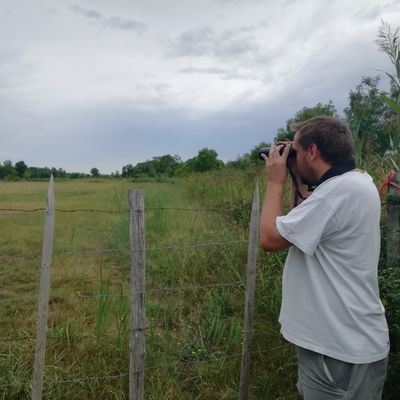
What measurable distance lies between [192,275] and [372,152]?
2275 mm

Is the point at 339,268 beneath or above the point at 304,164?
beneath

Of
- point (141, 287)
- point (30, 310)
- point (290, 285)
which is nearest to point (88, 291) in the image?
point (30, 310)

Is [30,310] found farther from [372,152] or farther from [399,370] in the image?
[372,152]

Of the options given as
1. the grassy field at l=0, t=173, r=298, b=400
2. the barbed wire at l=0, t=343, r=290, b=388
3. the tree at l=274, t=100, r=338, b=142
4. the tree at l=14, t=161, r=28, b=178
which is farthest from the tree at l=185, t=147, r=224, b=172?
the barbed wire at l=0, t=343, r=290, b=388

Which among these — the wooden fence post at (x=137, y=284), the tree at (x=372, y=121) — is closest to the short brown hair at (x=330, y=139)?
the wooden fence post at (x=137, y=284)

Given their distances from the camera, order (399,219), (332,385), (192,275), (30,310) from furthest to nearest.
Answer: (192,275) < (30,310) < (399,219) < (332,385)

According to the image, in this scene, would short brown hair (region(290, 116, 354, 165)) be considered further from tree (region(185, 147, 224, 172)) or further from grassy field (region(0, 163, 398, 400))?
tree (region(185, 147, 224, 172))

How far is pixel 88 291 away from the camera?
194 inches

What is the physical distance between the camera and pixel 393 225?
3002 millimetres

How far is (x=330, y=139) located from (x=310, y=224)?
1.05 ft

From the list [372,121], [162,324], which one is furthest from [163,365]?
[372,121]

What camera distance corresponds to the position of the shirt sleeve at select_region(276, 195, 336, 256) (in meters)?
1.51

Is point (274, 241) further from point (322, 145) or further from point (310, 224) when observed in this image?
point (322, 145)

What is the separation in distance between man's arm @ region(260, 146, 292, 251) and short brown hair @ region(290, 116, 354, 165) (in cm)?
12
